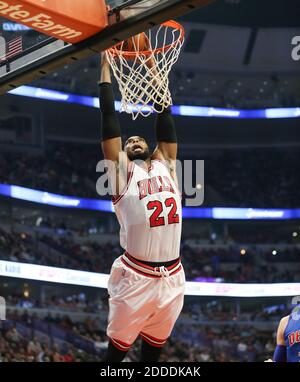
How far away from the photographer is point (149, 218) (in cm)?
540

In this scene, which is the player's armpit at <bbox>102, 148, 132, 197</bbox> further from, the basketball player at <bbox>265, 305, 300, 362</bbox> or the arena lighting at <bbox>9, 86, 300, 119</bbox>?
the arena lighting at <bbox>9, 86, 300, 119</bbox>

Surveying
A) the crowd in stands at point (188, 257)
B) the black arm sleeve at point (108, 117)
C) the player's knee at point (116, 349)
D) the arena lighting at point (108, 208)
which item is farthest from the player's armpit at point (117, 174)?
the arena lighting at point (108, 208)

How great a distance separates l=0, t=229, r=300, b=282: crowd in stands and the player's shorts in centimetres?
1620

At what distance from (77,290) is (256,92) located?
10910 mm

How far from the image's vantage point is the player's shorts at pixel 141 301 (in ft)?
17.7

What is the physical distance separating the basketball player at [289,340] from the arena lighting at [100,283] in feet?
52.7

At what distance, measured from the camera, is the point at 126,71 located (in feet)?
21.4

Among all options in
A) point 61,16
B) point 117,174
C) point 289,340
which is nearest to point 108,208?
point 117,174

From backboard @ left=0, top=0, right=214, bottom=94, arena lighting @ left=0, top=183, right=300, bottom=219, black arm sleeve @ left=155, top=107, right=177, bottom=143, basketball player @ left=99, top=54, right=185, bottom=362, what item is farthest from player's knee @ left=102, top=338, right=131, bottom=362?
arena lighting @ left=0, top=183, right=300, bottom=219

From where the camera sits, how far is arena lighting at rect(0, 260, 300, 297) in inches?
830

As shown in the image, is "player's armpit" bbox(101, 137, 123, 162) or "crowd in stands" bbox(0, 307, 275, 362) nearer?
"player's armpit" bbox(101, 137, 123, 162)

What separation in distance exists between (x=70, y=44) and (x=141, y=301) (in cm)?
197

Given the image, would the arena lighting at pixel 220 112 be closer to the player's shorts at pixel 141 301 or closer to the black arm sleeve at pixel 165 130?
the black arm sleeve at pixel 165 130

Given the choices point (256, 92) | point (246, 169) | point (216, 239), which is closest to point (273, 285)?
point (216, 239)
